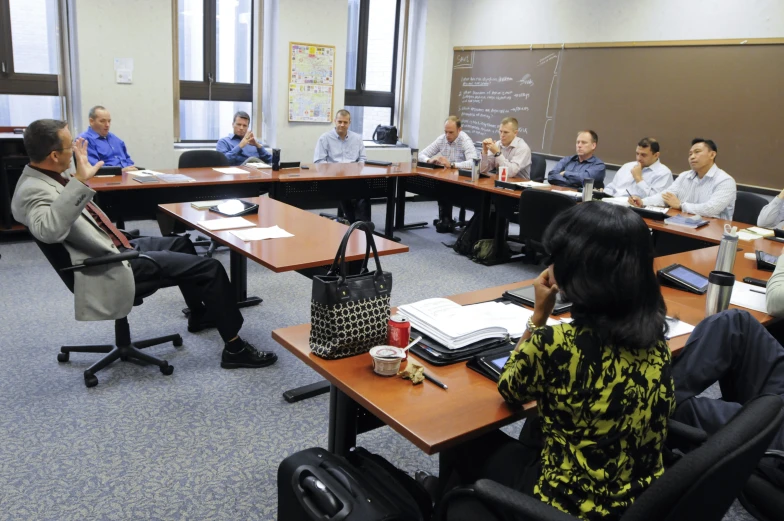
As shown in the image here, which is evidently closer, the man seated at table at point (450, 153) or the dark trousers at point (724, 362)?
the dark trousers at point (724, 362)

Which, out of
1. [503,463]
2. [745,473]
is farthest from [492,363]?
[745,473]

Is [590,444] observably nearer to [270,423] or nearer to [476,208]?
[270,423]

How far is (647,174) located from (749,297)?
2908 mm

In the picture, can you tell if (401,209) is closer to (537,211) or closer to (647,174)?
(537,211)

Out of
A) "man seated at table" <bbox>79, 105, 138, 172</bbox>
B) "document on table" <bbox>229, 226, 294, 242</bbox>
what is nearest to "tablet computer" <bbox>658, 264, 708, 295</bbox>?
"document on table" <bbox>229, 226, 294, 242</bbox>

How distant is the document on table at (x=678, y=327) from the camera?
202 cm

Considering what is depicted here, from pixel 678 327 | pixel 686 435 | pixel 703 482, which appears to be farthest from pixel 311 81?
pixel 703 482

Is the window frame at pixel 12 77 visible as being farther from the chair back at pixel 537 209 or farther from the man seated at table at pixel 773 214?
the man seated at table at pixel 773 214

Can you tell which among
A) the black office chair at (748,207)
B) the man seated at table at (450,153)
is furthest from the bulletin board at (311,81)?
the black office chair at (748,207)

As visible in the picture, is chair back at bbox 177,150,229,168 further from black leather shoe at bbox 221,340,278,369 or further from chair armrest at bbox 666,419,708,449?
chair armrest at bbox 666,419,708,449

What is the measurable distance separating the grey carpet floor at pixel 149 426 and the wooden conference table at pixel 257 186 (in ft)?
2.57

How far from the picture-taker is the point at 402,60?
7816 mm

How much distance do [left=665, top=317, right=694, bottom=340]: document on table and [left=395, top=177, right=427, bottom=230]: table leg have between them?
4134 millimetres

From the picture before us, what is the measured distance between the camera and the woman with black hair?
48.4 inches
